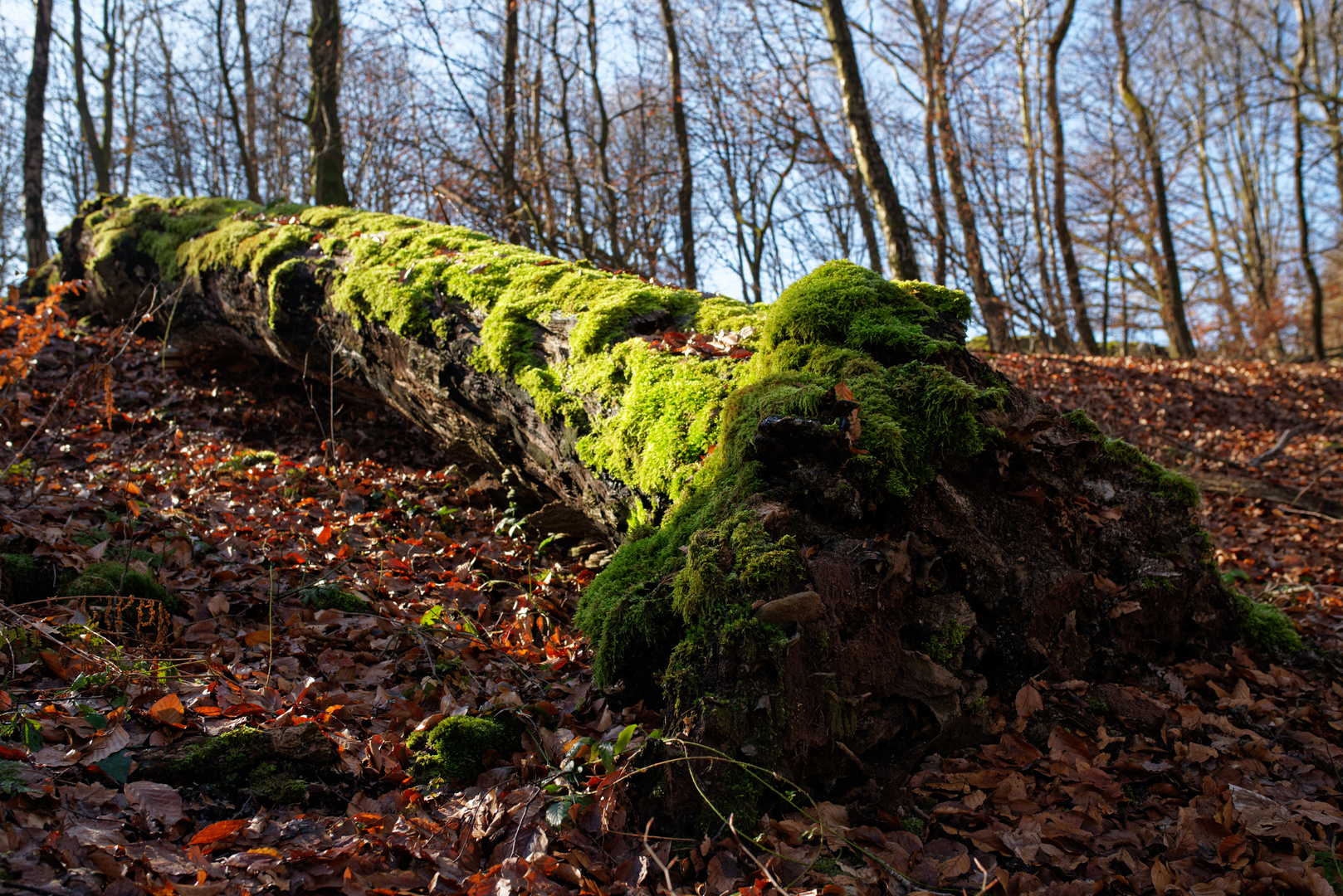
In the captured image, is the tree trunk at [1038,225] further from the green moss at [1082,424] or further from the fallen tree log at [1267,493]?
the green moss at [1082,424]

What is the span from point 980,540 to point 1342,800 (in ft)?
4.96

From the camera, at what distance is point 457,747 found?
253 cm

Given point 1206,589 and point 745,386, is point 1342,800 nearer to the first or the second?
point 1206,589

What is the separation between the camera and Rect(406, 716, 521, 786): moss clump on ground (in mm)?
2482

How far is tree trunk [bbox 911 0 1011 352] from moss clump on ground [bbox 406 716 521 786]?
527 inches

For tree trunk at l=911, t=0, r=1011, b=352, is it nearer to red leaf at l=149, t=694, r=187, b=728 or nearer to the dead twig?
the dead twig

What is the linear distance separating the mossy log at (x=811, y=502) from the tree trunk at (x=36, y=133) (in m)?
8.55

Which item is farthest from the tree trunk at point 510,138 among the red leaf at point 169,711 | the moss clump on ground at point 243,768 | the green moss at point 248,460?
the moss clump on ground at point 243,768

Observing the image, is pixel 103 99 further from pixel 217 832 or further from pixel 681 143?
pixel 217 832

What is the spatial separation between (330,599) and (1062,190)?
15500 mm

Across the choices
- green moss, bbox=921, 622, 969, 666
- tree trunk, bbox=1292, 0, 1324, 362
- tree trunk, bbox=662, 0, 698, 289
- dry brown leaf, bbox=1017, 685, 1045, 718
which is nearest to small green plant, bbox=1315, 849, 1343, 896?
dry brown leaf, bbox=1017, 685, 1045, 718

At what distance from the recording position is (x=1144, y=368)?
37.9ft

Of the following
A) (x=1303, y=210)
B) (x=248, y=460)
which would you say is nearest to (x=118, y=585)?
(x=248, y=460)

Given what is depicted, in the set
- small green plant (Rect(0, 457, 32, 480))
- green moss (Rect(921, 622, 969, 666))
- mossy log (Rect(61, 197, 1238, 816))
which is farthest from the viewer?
small green plant (Rect(0, 457, 32, 480))
